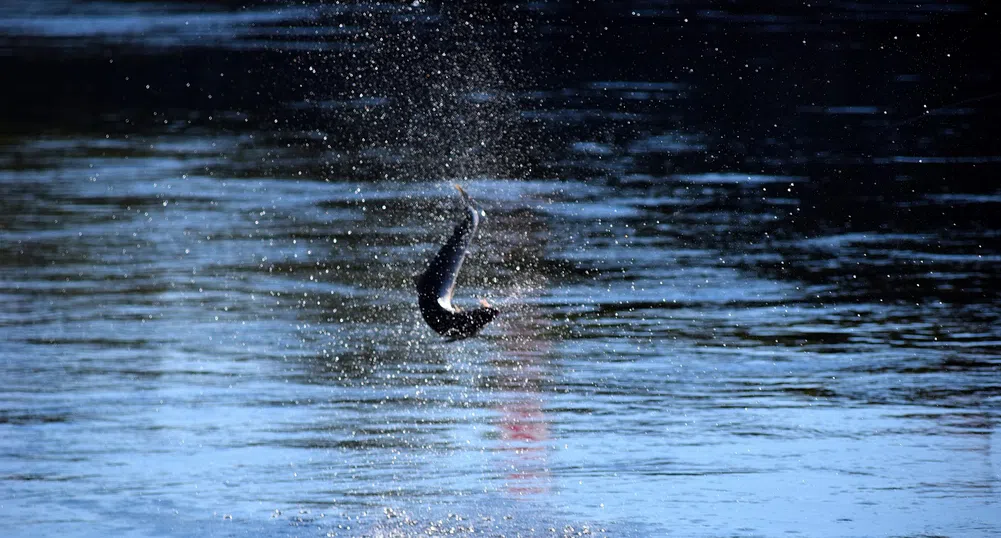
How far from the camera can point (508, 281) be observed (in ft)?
32.5

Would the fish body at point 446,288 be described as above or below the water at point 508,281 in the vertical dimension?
above

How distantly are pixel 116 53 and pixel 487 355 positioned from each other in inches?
384

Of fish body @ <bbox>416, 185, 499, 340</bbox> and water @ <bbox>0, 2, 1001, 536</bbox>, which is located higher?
fish body @ <bbox>416, 185, 499, 340</bbox>

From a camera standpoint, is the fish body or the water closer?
the fish body

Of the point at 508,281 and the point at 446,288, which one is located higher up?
the point at 446,288

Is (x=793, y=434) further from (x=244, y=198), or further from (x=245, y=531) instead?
(x=244, y=198)

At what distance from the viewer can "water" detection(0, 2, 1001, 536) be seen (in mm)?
6578

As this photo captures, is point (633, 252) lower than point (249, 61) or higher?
higher

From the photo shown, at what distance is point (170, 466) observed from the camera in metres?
6.81

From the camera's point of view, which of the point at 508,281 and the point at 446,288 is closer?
the point at 446,288

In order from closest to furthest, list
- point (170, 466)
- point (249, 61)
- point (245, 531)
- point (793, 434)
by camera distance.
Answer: point (245, 531) → point (170, 466) → point (793, 434) → point (249, 61)

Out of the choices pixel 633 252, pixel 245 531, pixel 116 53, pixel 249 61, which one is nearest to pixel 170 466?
pixel 245 531

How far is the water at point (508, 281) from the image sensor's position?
658cm

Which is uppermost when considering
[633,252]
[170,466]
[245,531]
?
[245,531]
